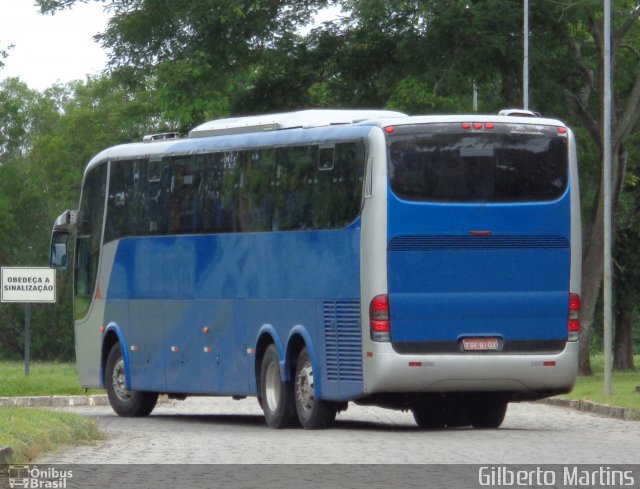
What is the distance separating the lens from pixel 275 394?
21906mm

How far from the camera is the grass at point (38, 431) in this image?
15.0 meters

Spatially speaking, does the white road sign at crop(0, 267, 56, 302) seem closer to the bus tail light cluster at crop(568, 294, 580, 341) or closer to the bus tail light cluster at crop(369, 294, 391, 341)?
the bus tail light cluster at crop(369, 294, 391, 341)

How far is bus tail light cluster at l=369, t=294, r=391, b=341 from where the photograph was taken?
19750mm

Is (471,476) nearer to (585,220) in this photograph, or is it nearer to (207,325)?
(207,325)

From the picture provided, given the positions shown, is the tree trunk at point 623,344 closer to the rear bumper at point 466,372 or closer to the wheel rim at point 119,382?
the wheel rim at point 119,382

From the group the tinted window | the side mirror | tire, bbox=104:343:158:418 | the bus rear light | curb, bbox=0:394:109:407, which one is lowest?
curb, bbox=0:394:109:407

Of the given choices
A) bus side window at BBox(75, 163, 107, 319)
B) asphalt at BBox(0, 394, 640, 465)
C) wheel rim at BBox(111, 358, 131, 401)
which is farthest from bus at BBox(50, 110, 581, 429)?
asphalt at BBox(0, 394, 640, 465)

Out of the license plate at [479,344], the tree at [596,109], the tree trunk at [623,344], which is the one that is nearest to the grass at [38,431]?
the license plate at [479,344]

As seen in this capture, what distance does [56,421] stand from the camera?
1823 centimetres

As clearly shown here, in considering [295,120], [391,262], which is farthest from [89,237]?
[391,262]

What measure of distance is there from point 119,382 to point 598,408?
23.1 feet

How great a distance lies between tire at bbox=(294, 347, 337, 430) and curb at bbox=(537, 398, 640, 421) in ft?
15.7

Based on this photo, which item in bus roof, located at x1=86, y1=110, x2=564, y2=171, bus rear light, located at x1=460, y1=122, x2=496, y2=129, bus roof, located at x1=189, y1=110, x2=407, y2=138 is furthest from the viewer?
bus roof, located at x1=189, y1=110, x2=407, y2=138

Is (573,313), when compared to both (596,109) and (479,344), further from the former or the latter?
(596,109)
